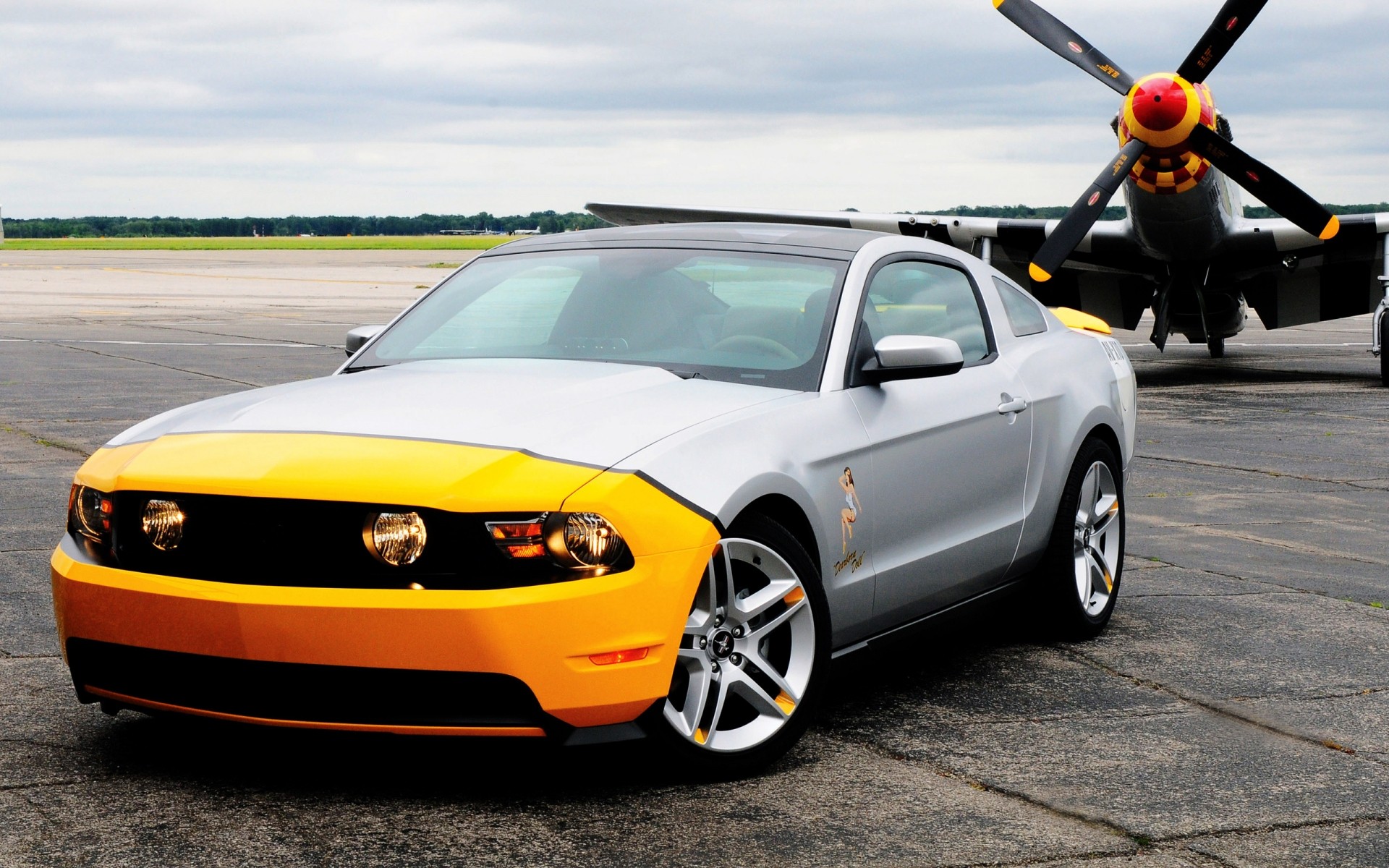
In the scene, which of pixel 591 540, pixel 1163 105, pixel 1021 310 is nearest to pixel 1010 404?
pixel 1021 310

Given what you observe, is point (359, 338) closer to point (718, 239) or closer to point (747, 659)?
point (718, 239)

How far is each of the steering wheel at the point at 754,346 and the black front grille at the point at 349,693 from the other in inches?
61.2

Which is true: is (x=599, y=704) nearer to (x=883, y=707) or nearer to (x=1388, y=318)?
(x=883, y=707)

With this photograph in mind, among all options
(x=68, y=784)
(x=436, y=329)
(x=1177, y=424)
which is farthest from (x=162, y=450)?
(x=1177, y=424)

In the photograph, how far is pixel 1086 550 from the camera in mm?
5914

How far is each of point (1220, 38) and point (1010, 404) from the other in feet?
50.9

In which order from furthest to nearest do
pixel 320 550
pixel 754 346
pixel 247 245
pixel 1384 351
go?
1. pixel 247 245
2. pixel 1384 351
3. pixel 754 346
4. pixel 320 550

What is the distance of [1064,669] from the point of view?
537 cm

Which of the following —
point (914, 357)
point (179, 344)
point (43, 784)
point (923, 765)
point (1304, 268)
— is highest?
point (914, 357)

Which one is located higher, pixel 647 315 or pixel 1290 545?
pixel 647 315

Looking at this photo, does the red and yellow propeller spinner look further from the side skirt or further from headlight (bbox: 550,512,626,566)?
headlight (bbox: 550,512,626,566)

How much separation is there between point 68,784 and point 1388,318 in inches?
716

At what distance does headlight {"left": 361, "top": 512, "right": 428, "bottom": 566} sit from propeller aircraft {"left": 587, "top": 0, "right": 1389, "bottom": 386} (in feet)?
54.6

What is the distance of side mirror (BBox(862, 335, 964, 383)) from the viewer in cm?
450
